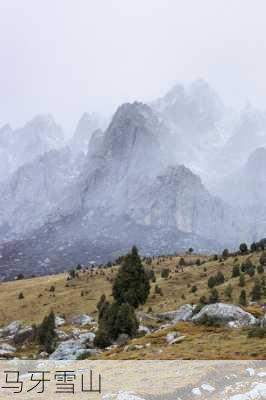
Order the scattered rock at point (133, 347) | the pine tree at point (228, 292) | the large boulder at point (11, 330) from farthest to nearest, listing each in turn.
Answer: the large boulder at point (11, 330), the pine tree at point (228, 292), the scattered rock at point (133, 347)

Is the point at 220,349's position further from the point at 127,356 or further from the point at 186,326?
the point at 186,326

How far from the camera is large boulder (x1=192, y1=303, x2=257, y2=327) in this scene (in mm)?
38125

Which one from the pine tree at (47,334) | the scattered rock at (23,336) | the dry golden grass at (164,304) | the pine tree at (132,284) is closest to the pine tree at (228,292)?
the dry golden grass at (164,304)

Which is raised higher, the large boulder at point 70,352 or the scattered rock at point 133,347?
the scattered rock at point 133,347

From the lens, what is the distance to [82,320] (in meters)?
73.0

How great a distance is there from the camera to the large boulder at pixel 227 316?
125 ft

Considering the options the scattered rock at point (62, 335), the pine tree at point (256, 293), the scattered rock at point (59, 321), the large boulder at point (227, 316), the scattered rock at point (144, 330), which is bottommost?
the scattered rock at point (62, 335)

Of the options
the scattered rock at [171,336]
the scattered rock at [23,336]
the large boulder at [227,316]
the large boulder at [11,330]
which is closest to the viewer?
the scattered rock at [171,336]

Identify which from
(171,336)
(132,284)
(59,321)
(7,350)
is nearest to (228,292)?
(132,284)

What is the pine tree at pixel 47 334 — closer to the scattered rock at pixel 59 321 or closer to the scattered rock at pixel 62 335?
the scattered rock at pixel 62 335

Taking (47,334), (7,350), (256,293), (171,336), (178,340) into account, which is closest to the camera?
(178,340)

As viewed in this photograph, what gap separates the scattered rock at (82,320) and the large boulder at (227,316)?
33.5m

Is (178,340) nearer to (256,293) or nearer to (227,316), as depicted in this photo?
(227,316)

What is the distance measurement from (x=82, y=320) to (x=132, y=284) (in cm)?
977
